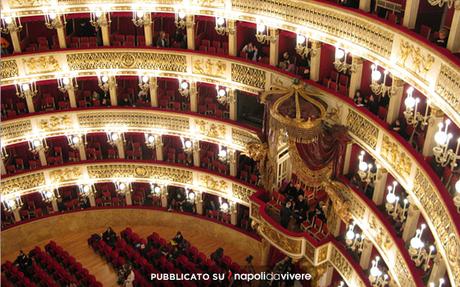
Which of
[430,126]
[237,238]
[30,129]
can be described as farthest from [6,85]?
[430,126]

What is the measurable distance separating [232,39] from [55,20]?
7946 mm

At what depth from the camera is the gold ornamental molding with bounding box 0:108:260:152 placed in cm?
2925

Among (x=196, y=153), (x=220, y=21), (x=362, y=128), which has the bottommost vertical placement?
(x=362, y=128)

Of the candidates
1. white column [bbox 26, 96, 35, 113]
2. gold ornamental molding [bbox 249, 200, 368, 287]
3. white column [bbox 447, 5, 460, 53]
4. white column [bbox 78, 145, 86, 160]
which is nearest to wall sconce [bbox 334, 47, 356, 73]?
white column [bbox 447, 5, 460, 53]

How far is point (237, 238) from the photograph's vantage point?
3241 cm

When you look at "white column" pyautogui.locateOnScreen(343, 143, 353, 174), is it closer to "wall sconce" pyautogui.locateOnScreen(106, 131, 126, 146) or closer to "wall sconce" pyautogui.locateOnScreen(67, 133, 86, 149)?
"wall sconce" pyautogui.locateOnScreen(106, 131, 126, 146)

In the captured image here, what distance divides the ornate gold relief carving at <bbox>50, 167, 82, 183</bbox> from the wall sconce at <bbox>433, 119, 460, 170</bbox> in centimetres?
1924

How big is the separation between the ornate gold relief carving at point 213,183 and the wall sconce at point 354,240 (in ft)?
26.5

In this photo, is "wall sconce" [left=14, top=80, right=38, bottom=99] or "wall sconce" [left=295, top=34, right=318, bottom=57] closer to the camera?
"wall sconce" [left=295, top=34, right=318, bottom=57]

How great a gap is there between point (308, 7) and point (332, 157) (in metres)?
5.70

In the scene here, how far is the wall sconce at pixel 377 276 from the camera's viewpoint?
2288cm

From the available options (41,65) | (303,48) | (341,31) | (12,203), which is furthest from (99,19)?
(341,31)

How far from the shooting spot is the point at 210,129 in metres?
29.8

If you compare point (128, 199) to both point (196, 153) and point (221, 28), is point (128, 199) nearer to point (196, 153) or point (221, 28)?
point (196, 153)
